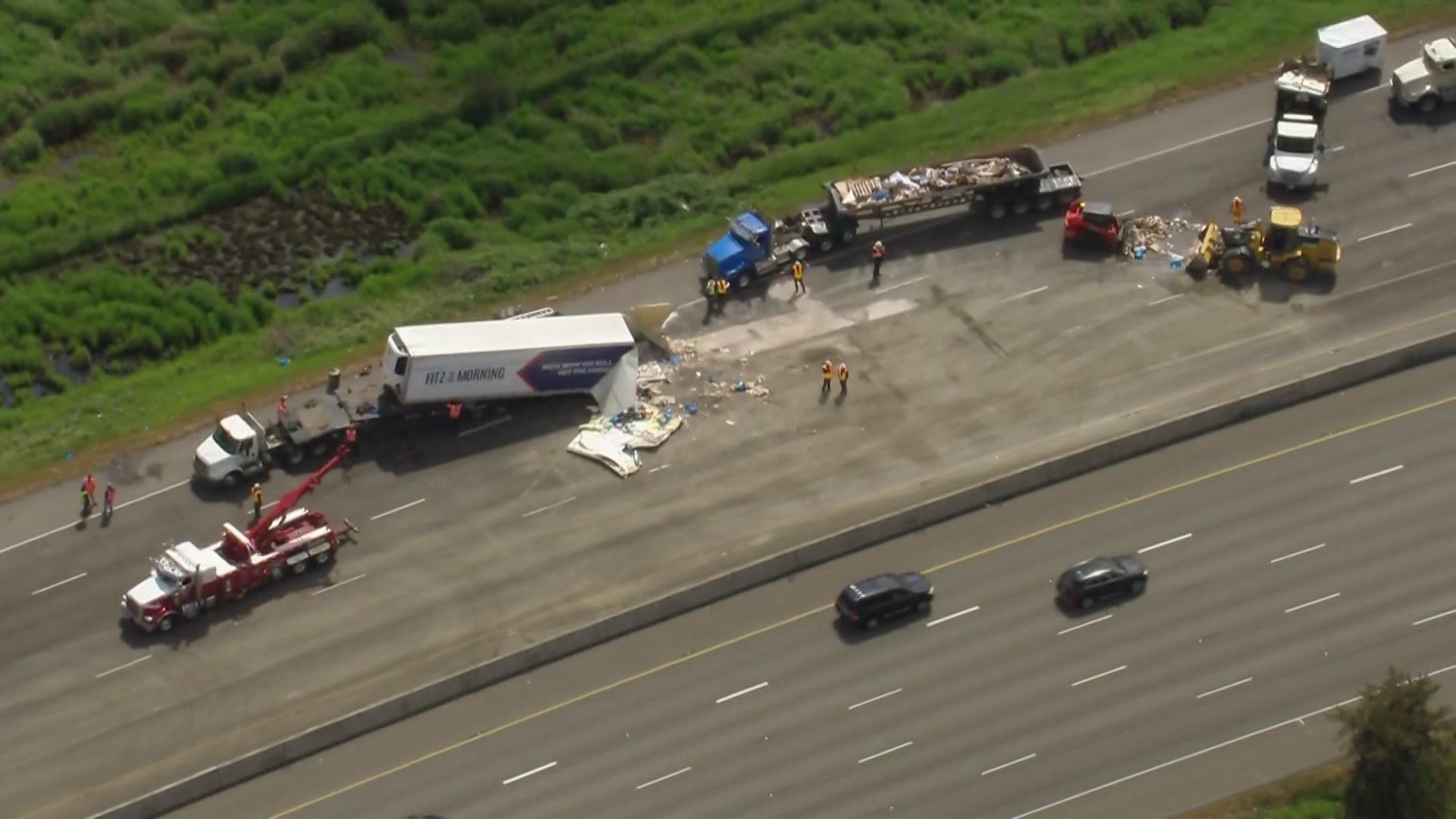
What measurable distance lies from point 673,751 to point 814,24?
47741 millimetres

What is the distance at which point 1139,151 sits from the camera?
97.1 metres

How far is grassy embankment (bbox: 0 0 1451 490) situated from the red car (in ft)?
30.5

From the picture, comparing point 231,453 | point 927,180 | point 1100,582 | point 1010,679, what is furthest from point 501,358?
point 1100,582

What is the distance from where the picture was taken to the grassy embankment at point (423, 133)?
3629 inches

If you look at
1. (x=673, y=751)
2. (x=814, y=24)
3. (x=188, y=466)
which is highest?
(x=814, y=24)

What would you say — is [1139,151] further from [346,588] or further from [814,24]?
[346,588]

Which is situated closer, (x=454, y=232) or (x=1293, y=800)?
(x=1293, y=800)

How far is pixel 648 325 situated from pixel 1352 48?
34024 millimetres

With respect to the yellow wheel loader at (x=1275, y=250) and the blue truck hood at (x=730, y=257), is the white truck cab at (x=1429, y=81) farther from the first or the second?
the blue truck hood at (x=730, y=257)

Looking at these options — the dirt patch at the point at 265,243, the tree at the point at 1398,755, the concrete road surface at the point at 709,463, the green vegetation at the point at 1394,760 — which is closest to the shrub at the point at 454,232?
the dirt patch at the point at 265,243

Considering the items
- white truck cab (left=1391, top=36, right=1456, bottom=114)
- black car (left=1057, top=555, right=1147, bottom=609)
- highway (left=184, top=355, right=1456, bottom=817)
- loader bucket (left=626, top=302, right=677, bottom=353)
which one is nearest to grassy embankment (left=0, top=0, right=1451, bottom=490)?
white truck cab (left=1391, top=36, right=1456, bottom=114)

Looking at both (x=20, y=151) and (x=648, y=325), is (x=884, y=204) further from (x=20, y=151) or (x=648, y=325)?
(x=20, y=151)

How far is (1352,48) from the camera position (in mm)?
98688

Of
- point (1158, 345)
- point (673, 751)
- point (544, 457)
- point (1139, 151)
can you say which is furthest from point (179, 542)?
point (1139, 151)
